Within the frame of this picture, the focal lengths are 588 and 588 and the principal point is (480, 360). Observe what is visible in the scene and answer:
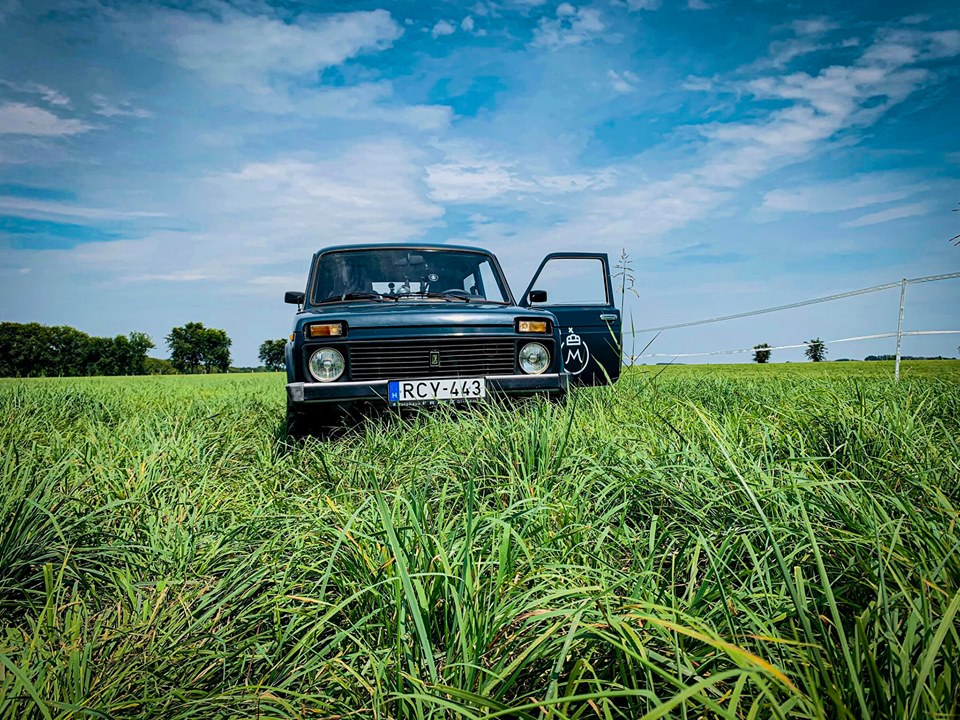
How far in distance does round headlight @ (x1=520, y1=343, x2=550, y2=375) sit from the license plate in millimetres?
497

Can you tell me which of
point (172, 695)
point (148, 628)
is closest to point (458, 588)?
point (172, 695)

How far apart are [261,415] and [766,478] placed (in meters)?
5.91

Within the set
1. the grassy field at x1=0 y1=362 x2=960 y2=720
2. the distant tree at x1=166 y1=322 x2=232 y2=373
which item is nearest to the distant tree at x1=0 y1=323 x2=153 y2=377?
the distant tree at x1=166 y1=322 x2=232 y2=373

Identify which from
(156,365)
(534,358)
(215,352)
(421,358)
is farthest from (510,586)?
(215,352)

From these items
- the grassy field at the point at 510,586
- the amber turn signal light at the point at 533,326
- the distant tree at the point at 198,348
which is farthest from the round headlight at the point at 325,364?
the distant tree at the point at 198,348

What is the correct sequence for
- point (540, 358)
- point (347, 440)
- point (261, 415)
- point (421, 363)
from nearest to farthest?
point (347, 440) → point (421, 363) → point (540, 358) → point (261, 415)

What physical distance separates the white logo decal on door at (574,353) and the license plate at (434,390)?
220 centimetres

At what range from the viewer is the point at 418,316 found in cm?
439

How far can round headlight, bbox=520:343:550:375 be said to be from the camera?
4.67m

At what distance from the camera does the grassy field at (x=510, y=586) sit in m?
1.22

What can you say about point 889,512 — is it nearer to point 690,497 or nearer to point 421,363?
point 690,497

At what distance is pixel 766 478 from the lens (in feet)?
6.48

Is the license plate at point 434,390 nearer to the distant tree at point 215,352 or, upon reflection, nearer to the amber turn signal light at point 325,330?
the amber turn signal light at point 325,330

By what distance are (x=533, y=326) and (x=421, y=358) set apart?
0.95 m
